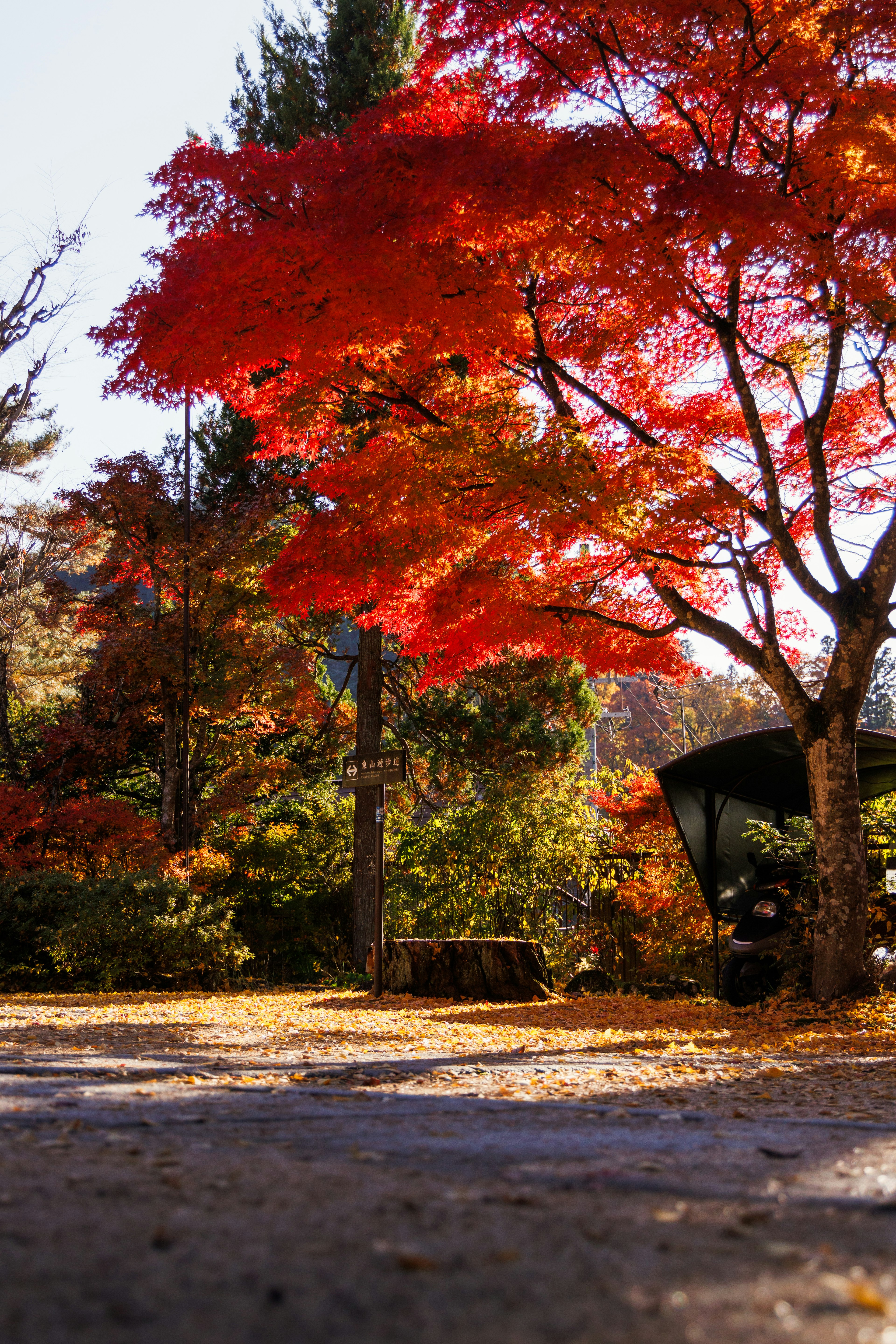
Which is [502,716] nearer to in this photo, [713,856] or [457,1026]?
[713,856]

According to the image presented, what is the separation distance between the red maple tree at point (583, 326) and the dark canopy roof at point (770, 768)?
1.02m

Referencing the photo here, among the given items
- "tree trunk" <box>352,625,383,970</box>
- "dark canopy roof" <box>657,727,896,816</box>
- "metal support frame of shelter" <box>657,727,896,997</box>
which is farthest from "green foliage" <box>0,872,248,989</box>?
"dark canopy roof" <box>657,727,896,816</box>

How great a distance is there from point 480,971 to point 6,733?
8556mm

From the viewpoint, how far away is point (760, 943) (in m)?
7.50

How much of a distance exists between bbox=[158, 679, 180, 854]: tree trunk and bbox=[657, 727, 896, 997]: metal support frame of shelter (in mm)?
6709

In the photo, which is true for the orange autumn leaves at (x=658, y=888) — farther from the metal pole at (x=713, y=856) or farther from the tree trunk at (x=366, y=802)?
the tree trunk at (x=366, y=802)

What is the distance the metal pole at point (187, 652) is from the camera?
12.1 metres

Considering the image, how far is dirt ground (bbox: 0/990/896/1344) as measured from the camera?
1.20 metres

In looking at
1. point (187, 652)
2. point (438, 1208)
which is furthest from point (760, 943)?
point (187, 652)

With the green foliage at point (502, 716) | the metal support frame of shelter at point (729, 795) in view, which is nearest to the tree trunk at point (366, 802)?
the green foliage at point (502, 716)

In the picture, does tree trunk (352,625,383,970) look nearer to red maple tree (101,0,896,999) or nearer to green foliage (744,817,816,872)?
red maple tree (101,0,896,999)

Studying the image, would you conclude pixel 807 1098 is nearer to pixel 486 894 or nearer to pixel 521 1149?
pixel 521 1149

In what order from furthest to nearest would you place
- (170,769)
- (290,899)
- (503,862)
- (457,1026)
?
1. (290,899)
2. (170,769)
3. (503,862)
4. (457,1026)

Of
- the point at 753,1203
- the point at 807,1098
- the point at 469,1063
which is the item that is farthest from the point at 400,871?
the point at 753,1203
